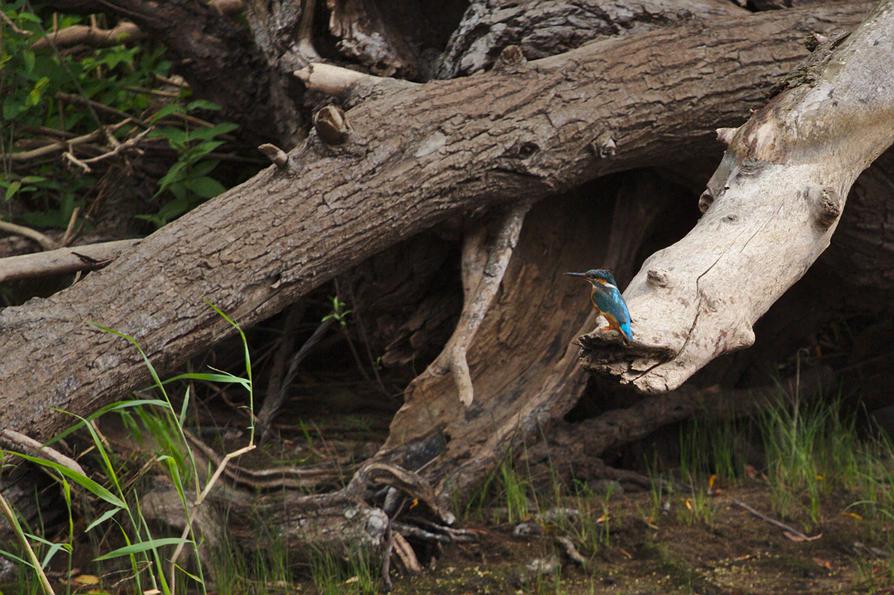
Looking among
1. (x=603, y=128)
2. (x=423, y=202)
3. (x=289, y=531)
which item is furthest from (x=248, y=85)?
(x=289, y=531)

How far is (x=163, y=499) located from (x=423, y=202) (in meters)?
1.24

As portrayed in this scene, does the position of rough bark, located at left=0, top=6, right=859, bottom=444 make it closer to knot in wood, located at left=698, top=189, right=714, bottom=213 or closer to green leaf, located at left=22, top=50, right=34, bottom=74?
knot in wood, located at left=698, top=189, right=714, bottom=213

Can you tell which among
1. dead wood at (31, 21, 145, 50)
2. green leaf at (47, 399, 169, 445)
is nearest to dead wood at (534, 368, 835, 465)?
green leaf at (47, 399, 169, 445)

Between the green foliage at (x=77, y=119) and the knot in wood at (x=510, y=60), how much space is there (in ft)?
3.60

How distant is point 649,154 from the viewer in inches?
134

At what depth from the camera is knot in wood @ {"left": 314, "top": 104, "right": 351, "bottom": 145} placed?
303cm

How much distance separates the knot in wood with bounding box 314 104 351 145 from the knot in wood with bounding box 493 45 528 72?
57 centimetres

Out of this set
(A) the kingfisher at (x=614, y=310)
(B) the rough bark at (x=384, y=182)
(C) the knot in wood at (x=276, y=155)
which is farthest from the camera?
(C) the knot in wood at (x=276, y=155)

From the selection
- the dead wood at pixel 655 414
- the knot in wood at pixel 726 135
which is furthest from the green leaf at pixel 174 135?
the knot in wood at pixel 726 135

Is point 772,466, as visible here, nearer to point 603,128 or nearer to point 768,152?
point 603,128

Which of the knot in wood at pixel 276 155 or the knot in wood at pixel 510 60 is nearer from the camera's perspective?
the knot in wood at pixel 276 155

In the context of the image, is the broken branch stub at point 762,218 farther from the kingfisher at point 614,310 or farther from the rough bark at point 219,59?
the rough bark at point 219,59

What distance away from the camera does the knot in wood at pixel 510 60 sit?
10.9 feet

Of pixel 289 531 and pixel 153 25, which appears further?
pixel 153 25
